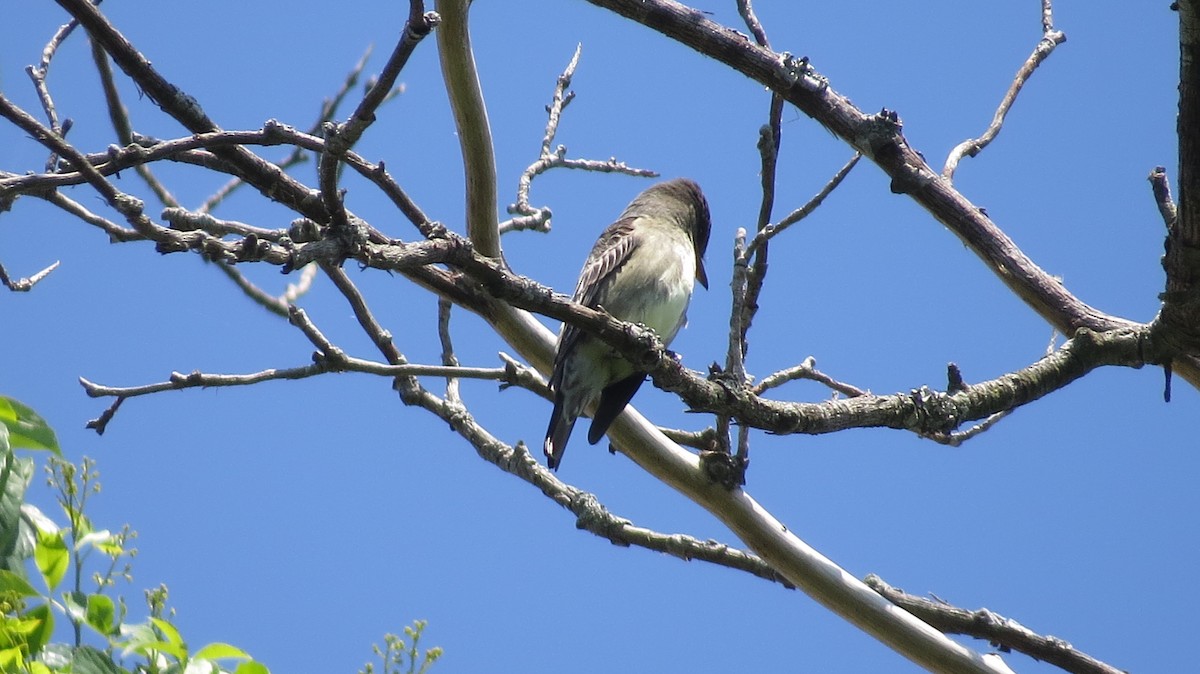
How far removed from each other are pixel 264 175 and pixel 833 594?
8.19 feet

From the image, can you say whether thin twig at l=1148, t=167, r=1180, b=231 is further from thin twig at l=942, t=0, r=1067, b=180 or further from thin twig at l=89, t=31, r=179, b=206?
thin twig at l=89, t=31, r=179, b=206

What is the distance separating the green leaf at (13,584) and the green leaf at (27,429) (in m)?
0.34

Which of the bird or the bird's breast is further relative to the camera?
the bird's breast

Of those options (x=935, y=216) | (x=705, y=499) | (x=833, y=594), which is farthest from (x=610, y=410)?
(x=935, y=216)

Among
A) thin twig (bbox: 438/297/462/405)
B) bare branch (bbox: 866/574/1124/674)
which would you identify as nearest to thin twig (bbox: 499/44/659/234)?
thin twig (bbox: 438/297/462/405)

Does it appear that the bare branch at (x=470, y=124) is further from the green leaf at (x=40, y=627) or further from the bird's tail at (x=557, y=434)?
the green leaf at (x=40, y=627)

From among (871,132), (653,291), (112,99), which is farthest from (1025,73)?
(112,99)

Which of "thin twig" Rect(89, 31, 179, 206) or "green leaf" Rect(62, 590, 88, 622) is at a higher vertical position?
"thin twig" Rect(89, 31, 179, 206)

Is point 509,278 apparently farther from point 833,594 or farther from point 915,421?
point 833,594

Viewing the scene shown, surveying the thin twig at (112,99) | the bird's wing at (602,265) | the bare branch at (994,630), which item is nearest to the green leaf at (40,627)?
the thin twig at (112,99)

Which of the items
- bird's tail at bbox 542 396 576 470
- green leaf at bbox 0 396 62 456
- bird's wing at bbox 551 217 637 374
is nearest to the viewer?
green leaf at bbox 0 396 62 456

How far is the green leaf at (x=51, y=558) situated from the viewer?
2.46 meters

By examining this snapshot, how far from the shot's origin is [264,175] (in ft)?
10.3

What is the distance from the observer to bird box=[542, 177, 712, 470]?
4.85 meters
